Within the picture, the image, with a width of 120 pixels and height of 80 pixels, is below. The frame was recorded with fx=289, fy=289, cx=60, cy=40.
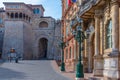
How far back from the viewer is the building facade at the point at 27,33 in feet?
230

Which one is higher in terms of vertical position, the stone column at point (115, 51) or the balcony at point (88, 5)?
the balcony at point (88, 5)

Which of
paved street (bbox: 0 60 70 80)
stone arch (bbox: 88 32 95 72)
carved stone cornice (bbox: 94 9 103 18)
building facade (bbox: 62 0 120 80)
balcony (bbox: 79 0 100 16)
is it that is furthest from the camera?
stone arch (bbox: 88 32 95 72)

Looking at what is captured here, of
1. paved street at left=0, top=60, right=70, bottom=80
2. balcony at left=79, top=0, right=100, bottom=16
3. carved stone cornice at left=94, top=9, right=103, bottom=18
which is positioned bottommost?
paved street at left=0, top=60, right=70, bottom=80

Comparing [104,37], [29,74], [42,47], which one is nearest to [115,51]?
[104,37]

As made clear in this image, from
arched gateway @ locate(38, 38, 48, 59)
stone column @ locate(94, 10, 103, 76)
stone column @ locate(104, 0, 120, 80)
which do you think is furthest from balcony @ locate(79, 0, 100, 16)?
arched gateway @ locate(38, 38, 48, 59)

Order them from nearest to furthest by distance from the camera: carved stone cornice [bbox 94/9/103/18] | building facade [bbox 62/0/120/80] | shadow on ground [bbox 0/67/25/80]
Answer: building facade [bbox 62/0/120/80] → carved stone cornice [bbox 94/9/103/18] → shadow on ground [bbox 0/67/25/80]

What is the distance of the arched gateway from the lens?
76.9 m

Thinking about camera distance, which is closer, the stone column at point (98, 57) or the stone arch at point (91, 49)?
the stone column at point (98, 57)

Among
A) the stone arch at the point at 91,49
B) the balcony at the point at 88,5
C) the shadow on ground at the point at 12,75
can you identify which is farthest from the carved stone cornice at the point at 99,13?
the shadow on ground at the point at 12,75

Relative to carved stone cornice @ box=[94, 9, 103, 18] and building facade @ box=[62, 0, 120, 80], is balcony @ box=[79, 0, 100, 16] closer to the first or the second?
building facade @ box=[62, 0, 120, 80]

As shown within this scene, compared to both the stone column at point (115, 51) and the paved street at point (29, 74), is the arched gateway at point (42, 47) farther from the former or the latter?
the stone column at point (115, 51)

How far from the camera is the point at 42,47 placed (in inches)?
3118

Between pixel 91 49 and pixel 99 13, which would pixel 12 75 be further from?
pixel 99 13

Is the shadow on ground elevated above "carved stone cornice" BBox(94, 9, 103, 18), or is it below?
below
